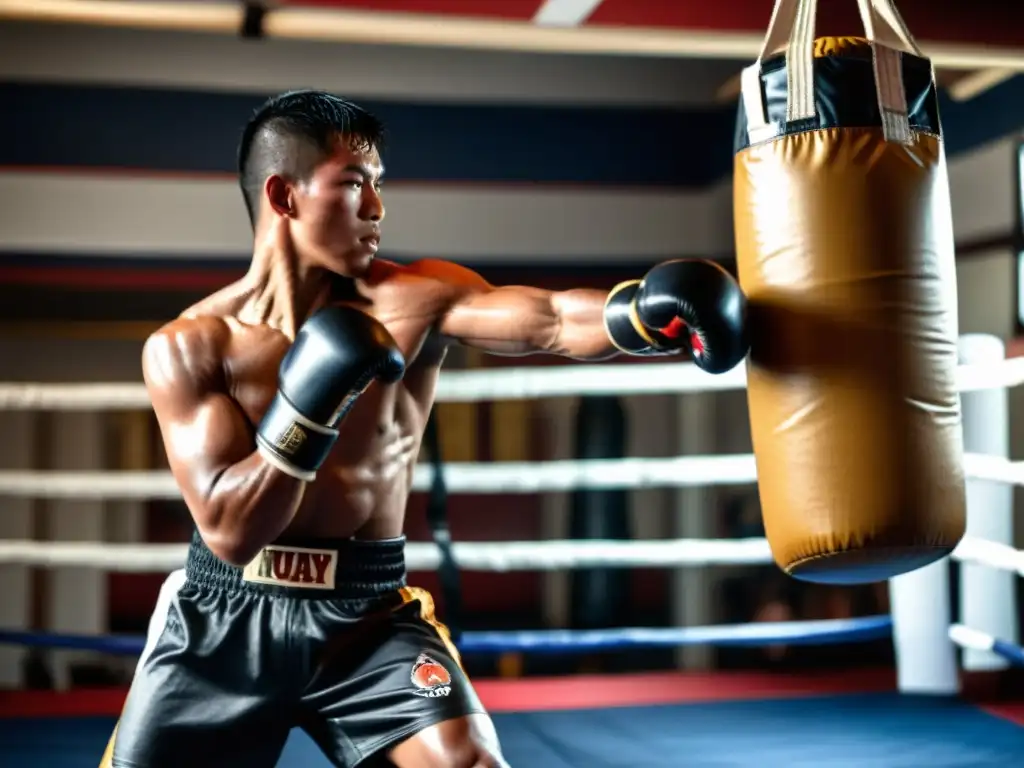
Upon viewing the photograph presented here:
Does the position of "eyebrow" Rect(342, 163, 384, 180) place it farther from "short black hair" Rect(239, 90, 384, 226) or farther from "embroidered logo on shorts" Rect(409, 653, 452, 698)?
"embroidered logo on shorts" Rect(409, 653, 452, 698)

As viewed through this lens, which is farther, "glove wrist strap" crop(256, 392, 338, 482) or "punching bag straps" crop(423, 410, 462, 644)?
"punching bag straps" crop(423, 410, 462, 644)

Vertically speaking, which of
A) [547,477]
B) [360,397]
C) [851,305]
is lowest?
[547,477]

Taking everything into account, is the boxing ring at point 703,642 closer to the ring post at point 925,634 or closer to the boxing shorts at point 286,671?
the ring post at point 925,634

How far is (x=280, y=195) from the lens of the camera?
1.57 meters

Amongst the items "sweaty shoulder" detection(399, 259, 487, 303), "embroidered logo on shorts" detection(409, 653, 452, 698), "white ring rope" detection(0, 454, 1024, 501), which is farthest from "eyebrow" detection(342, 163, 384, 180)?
"white ring rope" detection(0, 454, 1024, 501)

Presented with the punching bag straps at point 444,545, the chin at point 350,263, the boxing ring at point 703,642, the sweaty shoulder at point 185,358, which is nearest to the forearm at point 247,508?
the sweaty shoulder at point 185,358

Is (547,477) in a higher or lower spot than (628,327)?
Answer: lower

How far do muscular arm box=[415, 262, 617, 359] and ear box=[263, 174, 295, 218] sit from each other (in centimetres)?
21

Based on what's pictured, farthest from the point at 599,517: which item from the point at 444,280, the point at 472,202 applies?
the point at 444,280

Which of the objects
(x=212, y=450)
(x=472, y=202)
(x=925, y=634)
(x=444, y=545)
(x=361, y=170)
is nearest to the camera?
(x=212, y=450)

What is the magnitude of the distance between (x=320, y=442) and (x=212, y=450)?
0.16m

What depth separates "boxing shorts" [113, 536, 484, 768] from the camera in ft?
4.81

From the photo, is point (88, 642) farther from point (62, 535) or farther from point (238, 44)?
point (62, 535)

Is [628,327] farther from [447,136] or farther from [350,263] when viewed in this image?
[447,136]
